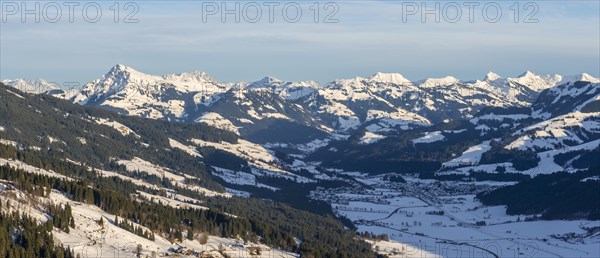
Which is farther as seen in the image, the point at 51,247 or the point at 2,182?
the point at 2,182

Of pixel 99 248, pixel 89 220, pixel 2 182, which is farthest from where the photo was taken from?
pixel 2 182

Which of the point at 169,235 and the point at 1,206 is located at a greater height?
the point at 1,206

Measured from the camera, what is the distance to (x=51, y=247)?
151000 millimetres

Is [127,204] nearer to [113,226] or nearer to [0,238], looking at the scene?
[113,226]

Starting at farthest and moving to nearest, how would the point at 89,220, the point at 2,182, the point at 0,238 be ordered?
the point at 2,182 → the point at 89,220 → the point at 0,238

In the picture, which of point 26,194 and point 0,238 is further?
point 26,194

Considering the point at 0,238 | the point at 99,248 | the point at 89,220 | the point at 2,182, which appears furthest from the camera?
the point at 2,182

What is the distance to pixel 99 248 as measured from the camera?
161500mm

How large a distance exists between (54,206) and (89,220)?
7.21m

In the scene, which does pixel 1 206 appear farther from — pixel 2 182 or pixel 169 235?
pixel 169 235

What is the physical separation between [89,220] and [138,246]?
15168mm

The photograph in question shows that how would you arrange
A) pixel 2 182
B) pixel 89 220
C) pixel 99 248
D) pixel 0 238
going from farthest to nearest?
pixel 2 182
pixel 89 220
pixel 99 248
pixel 0 238

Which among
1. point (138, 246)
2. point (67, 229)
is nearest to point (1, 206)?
point (67, 229)

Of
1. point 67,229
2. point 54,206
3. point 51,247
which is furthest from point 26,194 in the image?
point 51,247
